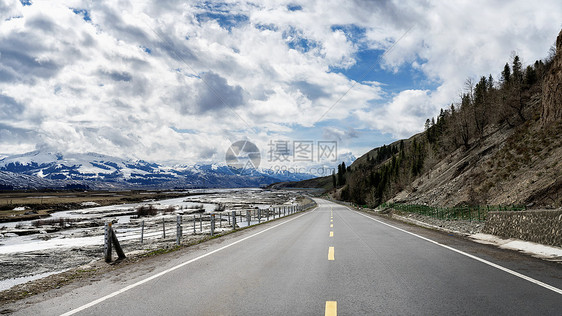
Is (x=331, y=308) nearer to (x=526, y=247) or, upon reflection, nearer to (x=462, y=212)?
(x=526, y=247)

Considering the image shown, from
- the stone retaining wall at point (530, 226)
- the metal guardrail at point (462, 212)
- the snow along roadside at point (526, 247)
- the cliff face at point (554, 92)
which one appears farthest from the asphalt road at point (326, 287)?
the cliff face at point (554, 92)

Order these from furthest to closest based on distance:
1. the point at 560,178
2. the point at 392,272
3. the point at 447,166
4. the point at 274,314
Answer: the point at 447,166
the point at 560,178
the point at 392,272
the point at 274,314

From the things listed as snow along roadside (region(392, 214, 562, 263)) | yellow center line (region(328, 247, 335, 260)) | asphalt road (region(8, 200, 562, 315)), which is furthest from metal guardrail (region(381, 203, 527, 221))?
yellow center line (region(328, 247, 335, 260))

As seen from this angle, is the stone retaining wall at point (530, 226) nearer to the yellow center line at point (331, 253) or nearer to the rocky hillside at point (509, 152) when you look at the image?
the yellow center line at point (331, 253)

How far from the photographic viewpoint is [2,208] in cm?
7644

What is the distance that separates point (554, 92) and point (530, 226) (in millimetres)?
30419

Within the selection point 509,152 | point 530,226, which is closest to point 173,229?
point 530,226

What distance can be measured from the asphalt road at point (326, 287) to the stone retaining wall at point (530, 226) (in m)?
1.81

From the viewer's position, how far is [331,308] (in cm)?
488

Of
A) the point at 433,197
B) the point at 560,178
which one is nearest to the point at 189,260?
the point at 560,178

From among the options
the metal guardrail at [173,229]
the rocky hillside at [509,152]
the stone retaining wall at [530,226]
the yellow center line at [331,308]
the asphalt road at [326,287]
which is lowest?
the metal guardrail at [173,229]

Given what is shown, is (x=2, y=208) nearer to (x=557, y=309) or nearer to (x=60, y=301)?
(x=60, y=301)

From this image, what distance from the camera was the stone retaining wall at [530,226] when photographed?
10.2 m

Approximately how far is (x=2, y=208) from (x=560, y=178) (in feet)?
326
